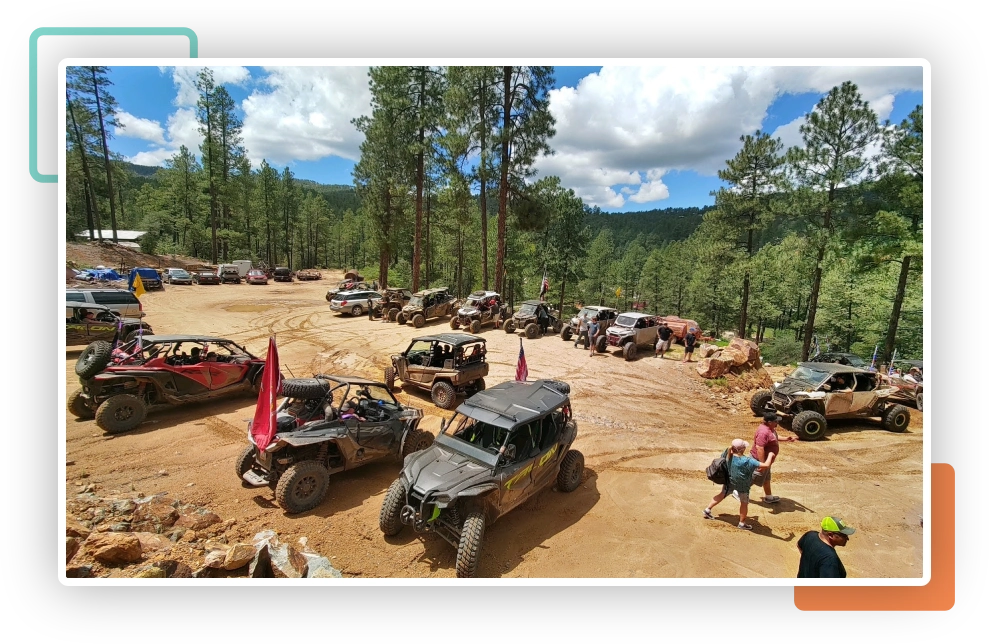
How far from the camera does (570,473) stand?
20.6 feet

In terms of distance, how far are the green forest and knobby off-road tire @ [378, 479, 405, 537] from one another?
4033 millimetres

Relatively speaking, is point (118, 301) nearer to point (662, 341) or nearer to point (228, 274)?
point (228, 274)

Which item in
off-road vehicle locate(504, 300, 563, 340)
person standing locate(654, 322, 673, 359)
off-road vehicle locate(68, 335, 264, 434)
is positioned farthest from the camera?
off-road vehicle locate(504, 300, 563, 340)

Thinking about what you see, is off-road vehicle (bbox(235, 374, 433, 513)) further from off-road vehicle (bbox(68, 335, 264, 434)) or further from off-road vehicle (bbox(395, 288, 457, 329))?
off-road vehicle (bbox(395, 288, 457, 329))

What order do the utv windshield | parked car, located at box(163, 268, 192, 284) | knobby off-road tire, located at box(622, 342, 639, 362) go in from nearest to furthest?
the utv windshield < knobby off-road tire, located at box(622, 342, 639, 362) < parked car, located at box(163, 268, 192, 284)

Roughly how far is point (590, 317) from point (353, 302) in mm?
12948

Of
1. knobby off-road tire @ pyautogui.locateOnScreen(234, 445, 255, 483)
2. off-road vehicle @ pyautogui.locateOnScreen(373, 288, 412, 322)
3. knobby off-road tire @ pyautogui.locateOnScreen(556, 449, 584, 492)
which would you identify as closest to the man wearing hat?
knobby off-road tire @ pyautogui.locateOnScreen(556, 449, 584, 492)

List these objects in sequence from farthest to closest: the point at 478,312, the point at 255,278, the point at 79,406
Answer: the point at 255,278, the point at 478,312, the point at 79,406

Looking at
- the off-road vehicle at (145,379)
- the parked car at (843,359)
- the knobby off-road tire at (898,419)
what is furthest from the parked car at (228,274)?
the knobby off-road tire at (898,419)

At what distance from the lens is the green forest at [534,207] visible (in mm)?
6770

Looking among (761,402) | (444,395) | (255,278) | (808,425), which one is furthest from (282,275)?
(808,425)

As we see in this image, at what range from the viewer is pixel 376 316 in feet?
70.5

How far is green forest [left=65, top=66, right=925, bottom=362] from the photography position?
6770 mm
